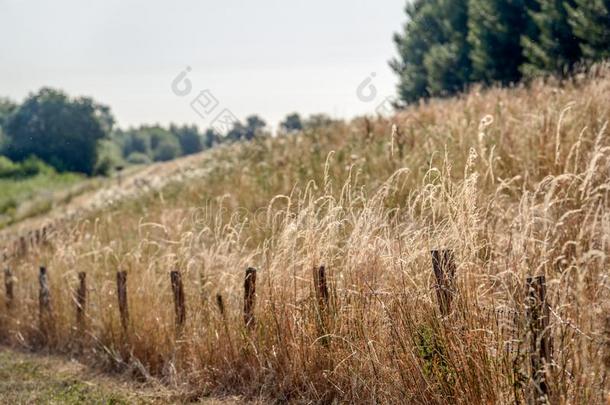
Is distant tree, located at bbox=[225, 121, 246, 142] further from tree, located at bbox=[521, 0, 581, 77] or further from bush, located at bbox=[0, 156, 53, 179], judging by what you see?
bush, located at bbox=[0, 156, 53, 179]

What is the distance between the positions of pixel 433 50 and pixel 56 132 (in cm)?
4410

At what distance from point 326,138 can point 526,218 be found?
9.94 metres

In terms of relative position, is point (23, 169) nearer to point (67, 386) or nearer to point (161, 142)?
point (67, 386)

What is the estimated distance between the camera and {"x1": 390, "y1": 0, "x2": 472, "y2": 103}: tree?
2811 centimetres

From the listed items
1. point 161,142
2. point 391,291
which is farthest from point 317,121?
point 161,142

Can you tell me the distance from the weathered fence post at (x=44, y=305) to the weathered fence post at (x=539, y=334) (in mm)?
6940

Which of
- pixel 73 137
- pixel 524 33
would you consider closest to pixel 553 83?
pixel 524 33

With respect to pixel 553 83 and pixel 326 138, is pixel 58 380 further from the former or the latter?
pixel 553 83

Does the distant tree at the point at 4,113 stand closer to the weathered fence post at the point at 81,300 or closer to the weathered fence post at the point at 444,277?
the weathered fence post at the point at 81,300

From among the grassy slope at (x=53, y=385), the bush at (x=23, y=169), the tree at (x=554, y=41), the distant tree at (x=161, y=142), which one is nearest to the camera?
the grassy slope at (x=53, y=385)

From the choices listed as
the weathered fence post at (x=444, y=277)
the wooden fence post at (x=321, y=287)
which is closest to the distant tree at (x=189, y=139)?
the wooden fence post at (x=321, y=287)

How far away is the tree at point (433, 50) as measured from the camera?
28109 mm

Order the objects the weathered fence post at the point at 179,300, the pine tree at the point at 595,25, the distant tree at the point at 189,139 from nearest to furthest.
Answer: the weathered fence post at the point at 179,300
the pine tree at the point at 595,25
the distant tree at the point at 189,139

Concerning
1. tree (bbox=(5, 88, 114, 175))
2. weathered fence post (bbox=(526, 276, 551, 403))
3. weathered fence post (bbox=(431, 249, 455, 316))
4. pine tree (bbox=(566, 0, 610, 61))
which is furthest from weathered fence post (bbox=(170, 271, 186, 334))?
tree (bbox=(5, 88, 114, 175))
